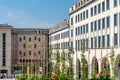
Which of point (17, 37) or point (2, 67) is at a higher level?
point (17, 37)

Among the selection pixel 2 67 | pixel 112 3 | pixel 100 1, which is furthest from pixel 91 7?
pixel 2 67

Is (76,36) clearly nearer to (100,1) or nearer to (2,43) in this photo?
(100,1)

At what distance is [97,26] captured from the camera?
188 ft

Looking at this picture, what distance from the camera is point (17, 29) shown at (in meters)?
120

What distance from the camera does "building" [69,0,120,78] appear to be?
5016 cm

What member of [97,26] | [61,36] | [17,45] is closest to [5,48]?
[17,45]

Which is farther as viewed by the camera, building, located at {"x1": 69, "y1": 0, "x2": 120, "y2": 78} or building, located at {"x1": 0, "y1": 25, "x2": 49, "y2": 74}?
building, located at {"x1": 0, "y1": 25, "x2": 49, "y2": 74}

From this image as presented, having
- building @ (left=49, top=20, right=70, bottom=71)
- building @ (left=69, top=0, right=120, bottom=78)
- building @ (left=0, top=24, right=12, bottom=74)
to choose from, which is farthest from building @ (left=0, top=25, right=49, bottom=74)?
building @ (left=69, top=0, right=120, bottom=78)

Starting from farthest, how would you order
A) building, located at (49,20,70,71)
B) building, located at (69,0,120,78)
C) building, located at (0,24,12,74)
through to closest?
building, located at (0,24,12,74)
building, located at (49,20,70,71)
building, located at (69,0,120,78)

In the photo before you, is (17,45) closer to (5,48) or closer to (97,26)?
(5,48)

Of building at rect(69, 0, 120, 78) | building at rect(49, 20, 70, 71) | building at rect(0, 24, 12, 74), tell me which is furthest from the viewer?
building at rect(0, 24, 12, 74)

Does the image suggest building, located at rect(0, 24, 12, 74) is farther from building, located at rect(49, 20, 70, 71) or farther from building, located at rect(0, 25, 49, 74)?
building, located at rect(49, 20, 70, 71)

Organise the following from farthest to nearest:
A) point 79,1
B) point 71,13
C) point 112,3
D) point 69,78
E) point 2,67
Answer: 1. point 2,67
2. point 71,13
3. point 79,1
4. point 112,3
5. point 69,78

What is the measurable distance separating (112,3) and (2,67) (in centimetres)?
6785
